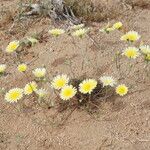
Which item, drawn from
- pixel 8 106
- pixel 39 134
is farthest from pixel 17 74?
pixel 39 134

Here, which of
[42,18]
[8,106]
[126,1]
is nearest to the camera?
[8,106]

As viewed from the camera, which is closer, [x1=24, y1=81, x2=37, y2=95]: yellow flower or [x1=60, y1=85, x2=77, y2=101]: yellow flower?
[x1=60, y1=85, x2=77, y2=101]: yellow flower

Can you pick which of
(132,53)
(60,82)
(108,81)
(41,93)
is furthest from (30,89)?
(132,53)

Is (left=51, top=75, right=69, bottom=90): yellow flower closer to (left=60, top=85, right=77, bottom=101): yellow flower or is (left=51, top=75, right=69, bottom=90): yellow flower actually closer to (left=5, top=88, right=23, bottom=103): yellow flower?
(left=60, top=85, right=77, bottom=101): yellow flower

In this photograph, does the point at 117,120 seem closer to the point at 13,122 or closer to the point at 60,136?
the point at 60,136

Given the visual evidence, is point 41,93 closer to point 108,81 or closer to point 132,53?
point 108,81

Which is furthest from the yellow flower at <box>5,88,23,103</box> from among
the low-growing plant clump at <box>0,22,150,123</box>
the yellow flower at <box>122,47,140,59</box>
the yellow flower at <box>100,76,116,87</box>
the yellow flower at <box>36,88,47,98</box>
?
the yellow flower at <box>122,47,140,59</box>
